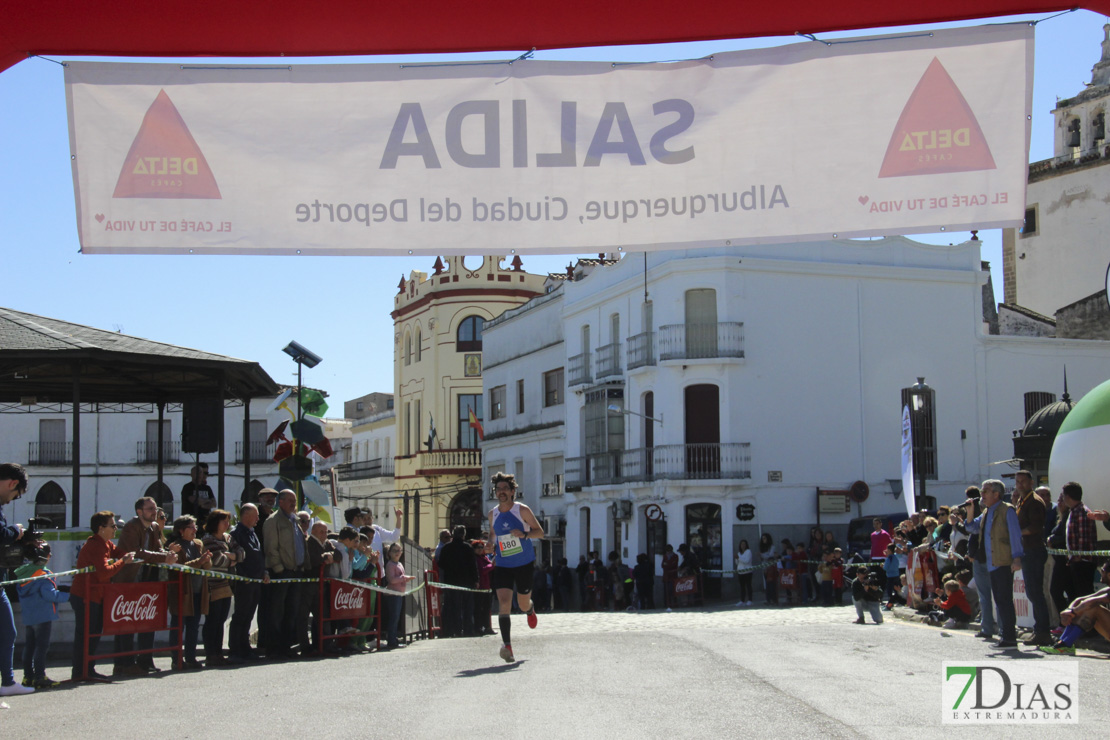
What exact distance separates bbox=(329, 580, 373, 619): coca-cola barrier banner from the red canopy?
9430mm

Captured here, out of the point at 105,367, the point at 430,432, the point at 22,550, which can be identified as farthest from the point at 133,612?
the point at 430,432

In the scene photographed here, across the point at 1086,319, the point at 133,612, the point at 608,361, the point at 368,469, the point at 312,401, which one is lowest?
the point at 133,612

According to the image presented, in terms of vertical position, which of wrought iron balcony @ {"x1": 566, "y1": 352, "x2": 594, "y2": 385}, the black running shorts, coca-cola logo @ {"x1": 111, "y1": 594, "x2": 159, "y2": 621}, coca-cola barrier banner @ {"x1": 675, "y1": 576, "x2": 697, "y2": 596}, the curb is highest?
wrought iron balcony @ {"x1": 566, "y1": 352, "x2": 594, "y2": 385}

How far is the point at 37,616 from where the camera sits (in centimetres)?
967

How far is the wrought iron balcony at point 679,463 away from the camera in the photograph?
34.4 meters

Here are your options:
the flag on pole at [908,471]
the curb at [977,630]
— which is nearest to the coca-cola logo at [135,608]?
the curb at [977,630]

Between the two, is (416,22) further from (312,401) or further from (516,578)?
(312,401)

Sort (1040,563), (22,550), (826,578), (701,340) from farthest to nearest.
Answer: (701,340)
(826,578)
(1040,563)
(22,550)

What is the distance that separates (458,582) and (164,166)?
12.7 metres

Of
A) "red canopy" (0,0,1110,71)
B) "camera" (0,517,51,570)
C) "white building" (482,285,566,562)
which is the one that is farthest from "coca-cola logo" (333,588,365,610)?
"white building" (482,285,566,562)

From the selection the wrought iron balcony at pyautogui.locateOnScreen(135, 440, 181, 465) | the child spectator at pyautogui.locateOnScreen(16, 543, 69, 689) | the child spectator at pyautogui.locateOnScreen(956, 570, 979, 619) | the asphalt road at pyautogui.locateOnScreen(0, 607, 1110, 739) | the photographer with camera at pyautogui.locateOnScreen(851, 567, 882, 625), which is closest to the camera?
the asphalt road at pyautogui.locateOnScreen(0, 607, 1110, 739)

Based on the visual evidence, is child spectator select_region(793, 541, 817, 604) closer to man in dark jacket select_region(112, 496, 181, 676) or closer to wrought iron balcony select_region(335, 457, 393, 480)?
man in dark jacket select_region(112, 496, 181, 676)

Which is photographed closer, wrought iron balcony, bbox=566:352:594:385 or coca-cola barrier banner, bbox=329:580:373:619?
coca-cola barrier banner, bbox=329:580:373:619

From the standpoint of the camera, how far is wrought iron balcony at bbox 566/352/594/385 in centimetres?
4115
